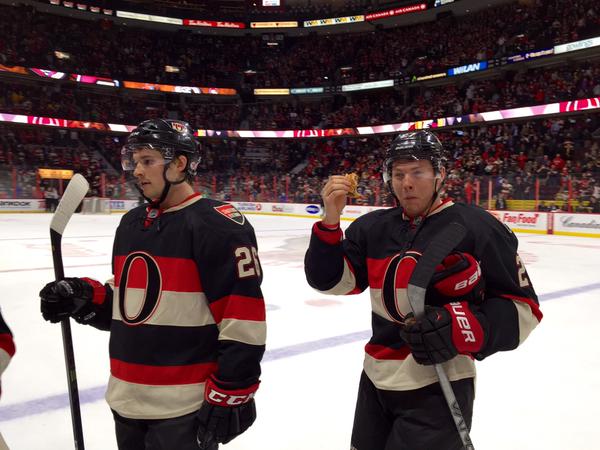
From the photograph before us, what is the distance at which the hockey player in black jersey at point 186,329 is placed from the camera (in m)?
1.44

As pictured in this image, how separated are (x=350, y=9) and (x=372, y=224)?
30488 millimetres

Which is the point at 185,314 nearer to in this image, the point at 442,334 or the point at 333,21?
the point at 442,334

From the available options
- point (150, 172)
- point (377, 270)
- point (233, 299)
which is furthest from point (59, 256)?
point (377, 270)

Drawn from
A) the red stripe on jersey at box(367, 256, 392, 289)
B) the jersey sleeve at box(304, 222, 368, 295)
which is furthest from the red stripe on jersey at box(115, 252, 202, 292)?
the red stripe on jersey at box(367, 256, 392, 289)

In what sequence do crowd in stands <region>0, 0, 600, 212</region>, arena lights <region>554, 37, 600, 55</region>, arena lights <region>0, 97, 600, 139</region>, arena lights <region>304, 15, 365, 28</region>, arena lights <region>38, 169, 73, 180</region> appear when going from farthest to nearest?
arena lights <region>304, 15, 365, 28</region>, arena lights <region>38, 169, 73, 180</region>, arena lights <region>0, 97, 600, 139</region>, crowd in stands <region>0, 0, 600, 212</region>, arena lights <region>554, 37, 600, 55</region>

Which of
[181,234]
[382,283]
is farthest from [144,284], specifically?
[382,283]

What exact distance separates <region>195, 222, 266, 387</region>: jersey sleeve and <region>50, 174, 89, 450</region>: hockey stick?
0.54 meters

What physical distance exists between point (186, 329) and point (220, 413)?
0.85 feet

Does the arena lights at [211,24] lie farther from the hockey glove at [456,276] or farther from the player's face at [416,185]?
the hockey glove at [456,276]

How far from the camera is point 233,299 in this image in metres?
1.46

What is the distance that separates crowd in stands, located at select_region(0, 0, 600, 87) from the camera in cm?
2270

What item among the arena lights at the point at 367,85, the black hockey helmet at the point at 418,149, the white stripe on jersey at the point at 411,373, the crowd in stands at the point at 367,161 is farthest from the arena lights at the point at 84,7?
the white stripe on jersey at the point at 411,373

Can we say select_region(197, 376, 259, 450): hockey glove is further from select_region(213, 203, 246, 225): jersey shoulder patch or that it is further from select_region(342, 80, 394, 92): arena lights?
select_region(342, 80, 394, 92): arena lights

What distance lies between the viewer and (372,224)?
1.68 m
